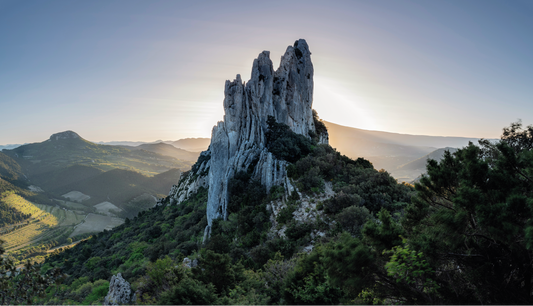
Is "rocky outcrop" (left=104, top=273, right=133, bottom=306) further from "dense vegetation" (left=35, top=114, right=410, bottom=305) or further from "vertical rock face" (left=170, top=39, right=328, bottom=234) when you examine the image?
"vertical rock face" (left=170, top=39, right=328, bottom=234)

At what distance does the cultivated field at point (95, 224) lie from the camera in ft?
441

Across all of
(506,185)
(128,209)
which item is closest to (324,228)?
(506,185)

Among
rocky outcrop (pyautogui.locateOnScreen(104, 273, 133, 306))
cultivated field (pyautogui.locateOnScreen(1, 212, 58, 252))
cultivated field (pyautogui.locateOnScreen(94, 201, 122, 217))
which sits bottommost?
cultivated field (pyautogui.locateOnScreen(1, 212, 58, 252))

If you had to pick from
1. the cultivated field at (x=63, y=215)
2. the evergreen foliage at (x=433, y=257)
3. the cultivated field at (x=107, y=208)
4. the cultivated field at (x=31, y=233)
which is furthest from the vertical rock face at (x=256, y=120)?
the cultivated field at (x=63, y=215)

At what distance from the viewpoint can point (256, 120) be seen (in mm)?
37438

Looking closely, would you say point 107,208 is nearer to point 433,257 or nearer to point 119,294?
point 119,294

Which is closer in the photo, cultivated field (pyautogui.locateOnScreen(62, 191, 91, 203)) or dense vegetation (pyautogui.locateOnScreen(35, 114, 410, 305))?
dense vegetation (pyautogui.locateOnScreen(35, 114, 410, 305))

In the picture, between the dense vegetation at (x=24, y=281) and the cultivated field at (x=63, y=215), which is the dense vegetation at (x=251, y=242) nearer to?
the dense vegetation at (x=24, y=281)

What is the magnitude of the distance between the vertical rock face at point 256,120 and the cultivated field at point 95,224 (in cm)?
13407

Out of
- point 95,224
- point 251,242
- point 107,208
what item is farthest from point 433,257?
point 107,208

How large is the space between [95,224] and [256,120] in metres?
153

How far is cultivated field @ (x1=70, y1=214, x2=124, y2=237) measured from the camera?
441 ft

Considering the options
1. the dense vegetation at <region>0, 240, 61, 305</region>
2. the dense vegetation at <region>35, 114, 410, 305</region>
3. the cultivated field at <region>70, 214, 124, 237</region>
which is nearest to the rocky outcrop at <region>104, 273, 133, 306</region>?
the dense vegetation at <region>35, 114, 410, 305</region>

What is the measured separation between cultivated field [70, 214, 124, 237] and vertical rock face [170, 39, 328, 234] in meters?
134
